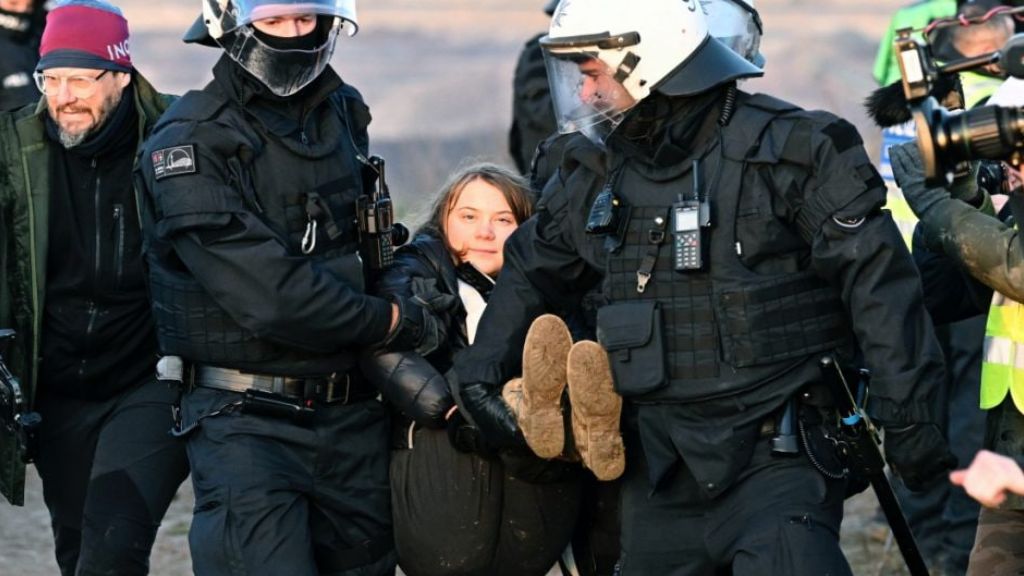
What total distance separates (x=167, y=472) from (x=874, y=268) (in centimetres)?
244

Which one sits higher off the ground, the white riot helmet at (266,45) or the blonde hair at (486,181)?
the white riot helmet at (266,45)

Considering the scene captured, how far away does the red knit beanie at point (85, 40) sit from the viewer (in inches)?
244

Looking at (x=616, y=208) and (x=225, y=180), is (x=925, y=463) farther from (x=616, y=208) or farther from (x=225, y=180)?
(x=225, y=180)

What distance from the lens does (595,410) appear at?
5.19 metres

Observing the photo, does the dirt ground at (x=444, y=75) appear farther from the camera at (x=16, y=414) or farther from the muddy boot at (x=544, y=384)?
the muddy boot at (x=544, y=384)

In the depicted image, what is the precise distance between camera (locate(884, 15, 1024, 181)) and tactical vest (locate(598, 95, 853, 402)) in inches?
28.0

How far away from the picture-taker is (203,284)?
5488mm

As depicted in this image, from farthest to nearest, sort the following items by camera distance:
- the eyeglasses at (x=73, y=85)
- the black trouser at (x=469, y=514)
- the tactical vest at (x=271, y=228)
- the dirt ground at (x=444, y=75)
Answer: the dirt ground at (x=444, y=75)
the eyeglasses at (x=73, y=85)
the black trouser at (x=469, y=514)
the tactical vest at (x=271, y=228)

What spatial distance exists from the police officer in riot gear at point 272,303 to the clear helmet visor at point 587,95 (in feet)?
2.49

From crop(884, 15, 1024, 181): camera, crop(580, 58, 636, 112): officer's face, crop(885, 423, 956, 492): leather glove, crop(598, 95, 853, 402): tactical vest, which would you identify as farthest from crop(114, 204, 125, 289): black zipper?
Result: crop(884, 15, 1024, 181): camera

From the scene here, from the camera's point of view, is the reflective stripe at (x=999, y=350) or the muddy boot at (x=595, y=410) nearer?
the muddy boot at (x=595, y=410)

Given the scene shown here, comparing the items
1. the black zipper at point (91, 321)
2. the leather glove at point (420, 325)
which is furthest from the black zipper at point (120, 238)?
the leather glove at point (420, 325)

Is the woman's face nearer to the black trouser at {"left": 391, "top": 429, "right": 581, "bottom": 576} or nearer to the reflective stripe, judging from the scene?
the black trouser at {"left": 391, "top": 429, "right": 581, "bottom": 576}

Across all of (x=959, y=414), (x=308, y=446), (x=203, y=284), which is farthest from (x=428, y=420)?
(x=959, y=414)
